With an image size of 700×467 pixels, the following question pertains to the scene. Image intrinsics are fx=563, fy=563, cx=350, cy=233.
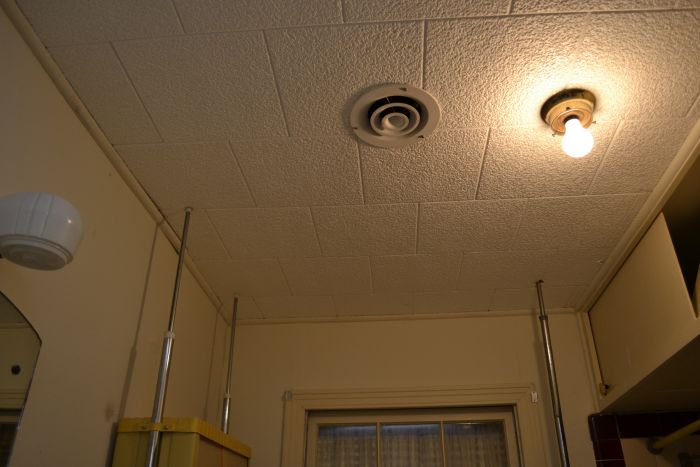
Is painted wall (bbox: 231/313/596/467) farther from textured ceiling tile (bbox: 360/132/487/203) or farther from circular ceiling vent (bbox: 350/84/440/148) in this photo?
circular ceiling vent (bbox: 350/84/440/148)

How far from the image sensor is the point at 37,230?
3.26 feet

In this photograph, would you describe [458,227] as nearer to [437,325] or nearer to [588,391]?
[437,325]

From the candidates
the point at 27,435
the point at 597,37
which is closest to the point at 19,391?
the point at 27,435

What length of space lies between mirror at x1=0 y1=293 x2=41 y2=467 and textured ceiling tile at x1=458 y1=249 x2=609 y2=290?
4.97 ft

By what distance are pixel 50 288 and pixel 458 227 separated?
4.26ft

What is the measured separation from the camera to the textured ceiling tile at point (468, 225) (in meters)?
1.90

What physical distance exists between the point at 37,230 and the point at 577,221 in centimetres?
167


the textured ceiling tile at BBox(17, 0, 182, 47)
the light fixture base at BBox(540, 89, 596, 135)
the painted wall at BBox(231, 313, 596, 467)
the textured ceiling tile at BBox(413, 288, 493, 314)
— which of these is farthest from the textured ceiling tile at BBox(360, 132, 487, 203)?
the painted wall at BBox(231, 313, 596, 467)

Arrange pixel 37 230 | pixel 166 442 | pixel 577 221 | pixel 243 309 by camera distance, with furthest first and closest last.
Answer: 1. pixel 243 309
2. pixel 577 221
3. pixel 166 442
4. pixel 37 230

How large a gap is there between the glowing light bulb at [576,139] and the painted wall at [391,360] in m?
1.37

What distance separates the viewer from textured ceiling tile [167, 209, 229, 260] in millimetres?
1953

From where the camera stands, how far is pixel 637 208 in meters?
1.90

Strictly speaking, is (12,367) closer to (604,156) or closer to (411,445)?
(604,156)

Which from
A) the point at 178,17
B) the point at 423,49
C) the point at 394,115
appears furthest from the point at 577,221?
the point at 178,17
